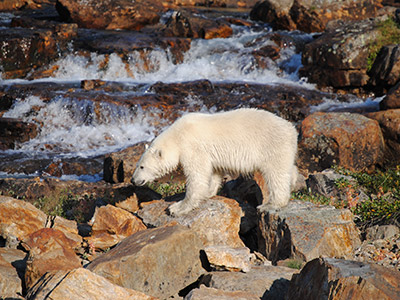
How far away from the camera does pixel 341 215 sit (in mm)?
6426

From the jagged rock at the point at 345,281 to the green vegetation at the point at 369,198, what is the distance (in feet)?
9.83

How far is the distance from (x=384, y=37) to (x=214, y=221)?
1401 centimetres

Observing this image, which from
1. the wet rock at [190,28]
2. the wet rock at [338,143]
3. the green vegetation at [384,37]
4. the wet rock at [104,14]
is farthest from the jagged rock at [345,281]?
the wet rock at [104,14]

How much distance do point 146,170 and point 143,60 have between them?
1382 cm

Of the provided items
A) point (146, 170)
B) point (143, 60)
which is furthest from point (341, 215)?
point (143, 60)

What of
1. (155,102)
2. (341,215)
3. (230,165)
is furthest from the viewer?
(155,102)

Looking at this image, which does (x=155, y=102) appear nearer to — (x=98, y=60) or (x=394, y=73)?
(x=98, y=60)

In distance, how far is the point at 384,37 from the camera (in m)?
17.8

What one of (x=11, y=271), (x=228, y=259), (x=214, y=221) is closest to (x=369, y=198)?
(x=214, y=221)

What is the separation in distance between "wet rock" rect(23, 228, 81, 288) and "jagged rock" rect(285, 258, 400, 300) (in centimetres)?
266

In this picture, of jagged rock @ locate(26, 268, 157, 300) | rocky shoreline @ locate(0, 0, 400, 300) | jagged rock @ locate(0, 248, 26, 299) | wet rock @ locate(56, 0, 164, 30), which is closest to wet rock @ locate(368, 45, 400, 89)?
rocky shoreline @ locate(0, 0, 400, 300)

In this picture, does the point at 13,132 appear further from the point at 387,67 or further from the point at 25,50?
the point at 387,67

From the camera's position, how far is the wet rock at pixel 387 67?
16.6 metres

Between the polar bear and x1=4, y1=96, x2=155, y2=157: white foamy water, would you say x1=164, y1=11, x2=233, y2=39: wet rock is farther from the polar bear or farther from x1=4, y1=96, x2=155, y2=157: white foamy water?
the polar bear
